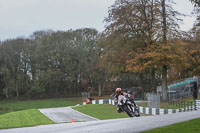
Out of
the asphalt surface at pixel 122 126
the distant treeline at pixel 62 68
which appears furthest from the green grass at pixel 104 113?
the distant treeline at pixel 62 68

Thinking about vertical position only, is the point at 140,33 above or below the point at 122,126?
above

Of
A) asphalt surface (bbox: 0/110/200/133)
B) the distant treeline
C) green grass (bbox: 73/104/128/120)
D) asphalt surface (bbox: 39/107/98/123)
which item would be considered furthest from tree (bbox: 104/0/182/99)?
asphalt surface (bbox: 0/110/200/133)

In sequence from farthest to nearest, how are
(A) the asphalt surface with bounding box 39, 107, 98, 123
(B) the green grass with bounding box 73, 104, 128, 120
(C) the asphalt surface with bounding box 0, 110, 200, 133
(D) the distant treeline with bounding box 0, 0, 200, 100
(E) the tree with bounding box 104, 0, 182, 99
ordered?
(D) the distant treeline with bounding box 0, 0, 200, 100, (E) the tree with bounding box 104, 0, 182, 99, (B) the green grass with bounding box 73, 104, 128, 120, (A) the asphalt surface with bounding box 39, 107, 98, 123, (C) the asphalt surface with bounding box 0, 110, 200, 133

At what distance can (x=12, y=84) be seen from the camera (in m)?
66.3

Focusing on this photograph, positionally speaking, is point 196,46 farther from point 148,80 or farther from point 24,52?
point 24,52

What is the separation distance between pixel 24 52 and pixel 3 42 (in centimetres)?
501

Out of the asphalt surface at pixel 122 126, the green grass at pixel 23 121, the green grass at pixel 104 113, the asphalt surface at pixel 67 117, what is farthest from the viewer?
the green grass at pixel 104 113

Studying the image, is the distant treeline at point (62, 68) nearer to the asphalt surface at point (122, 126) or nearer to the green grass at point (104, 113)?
the green grass at point (104, 113)

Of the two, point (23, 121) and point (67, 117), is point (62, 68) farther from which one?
point (23, 121)

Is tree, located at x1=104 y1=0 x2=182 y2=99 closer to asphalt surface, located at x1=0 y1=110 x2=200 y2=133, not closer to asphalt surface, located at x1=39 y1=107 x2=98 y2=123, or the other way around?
asphalt surface, located at x1=39 y1=107 x2=98 y2=123

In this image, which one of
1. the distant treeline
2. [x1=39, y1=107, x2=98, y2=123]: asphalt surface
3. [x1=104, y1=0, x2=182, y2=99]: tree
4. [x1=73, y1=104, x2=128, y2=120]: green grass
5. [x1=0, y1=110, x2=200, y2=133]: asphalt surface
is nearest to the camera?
[x1=0, y1=110, x2=200, y2=133]: asphalt surface

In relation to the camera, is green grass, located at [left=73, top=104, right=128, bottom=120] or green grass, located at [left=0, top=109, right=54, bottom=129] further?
green grass, located at [left=73, top=104, right=128, bottom=120]

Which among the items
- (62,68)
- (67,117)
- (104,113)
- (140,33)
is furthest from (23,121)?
(62,68)

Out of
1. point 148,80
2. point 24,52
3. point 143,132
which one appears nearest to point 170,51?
→ point 143,132
